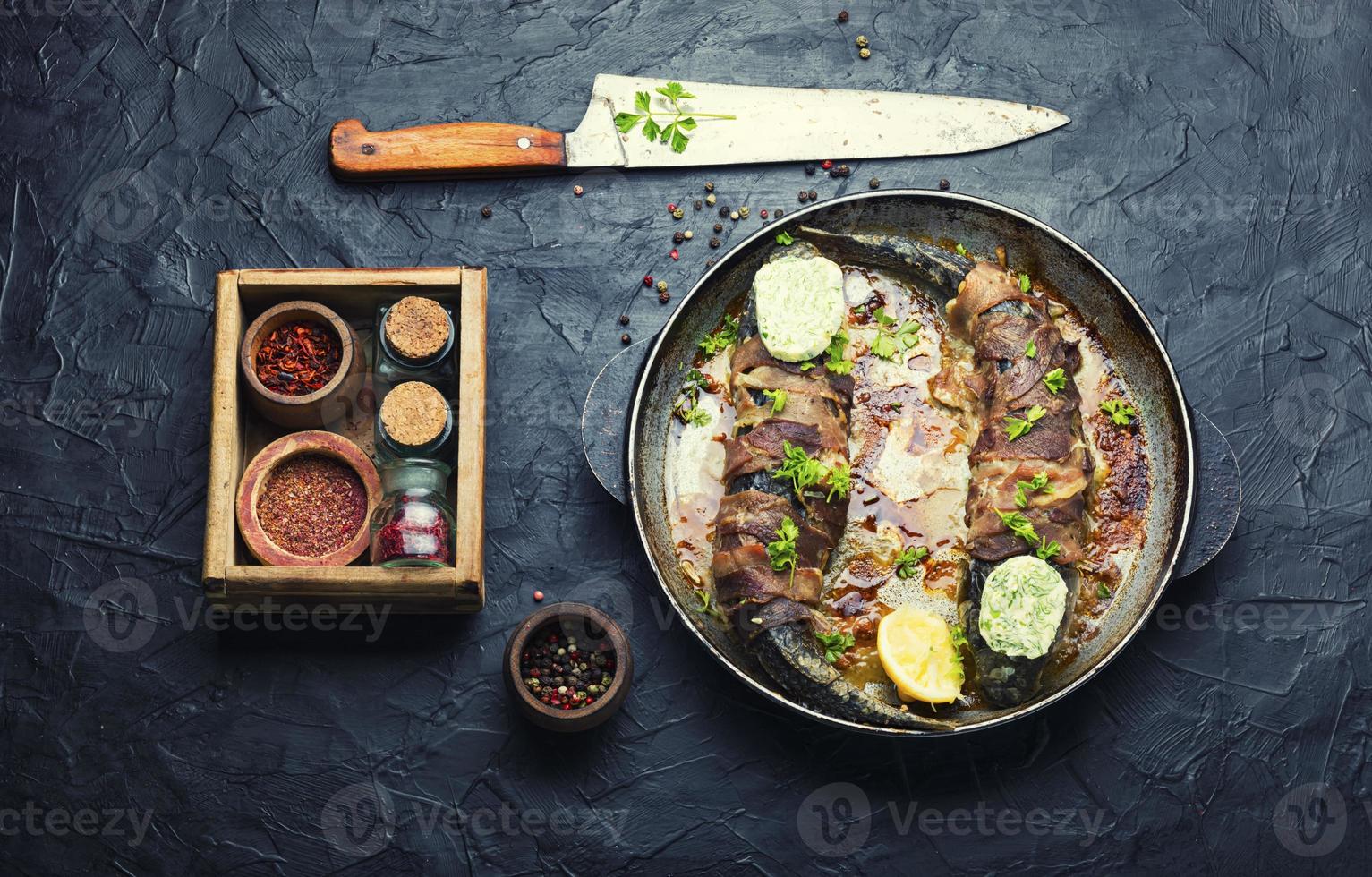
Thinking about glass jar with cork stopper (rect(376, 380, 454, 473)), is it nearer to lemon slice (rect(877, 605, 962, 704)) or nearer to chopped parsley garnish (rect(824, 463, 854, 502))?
chopped parsley garnish (rect(824, 463, 854, 502))

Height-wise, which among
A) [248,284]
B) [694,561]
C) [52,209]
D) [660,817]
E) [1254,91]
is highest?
[1254,91]

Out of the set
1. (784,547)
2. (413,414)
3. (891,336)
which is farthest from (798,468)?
(413,414)

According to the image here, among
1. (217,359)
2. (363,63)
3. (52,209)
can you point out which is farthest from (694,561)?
(52,209)

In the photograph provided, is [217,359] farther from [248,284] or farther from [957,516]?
[957,516]

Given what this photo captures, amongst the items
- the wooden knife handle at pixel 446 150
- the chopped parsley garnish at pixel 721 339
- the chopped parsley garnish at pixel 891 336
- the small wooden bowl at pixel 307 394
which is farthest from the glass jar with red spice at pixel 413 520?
the chopped parsley garnish at pixel 891 336

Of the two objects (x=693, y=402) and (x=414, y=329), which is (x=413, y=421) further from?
(x=693, y=402)
